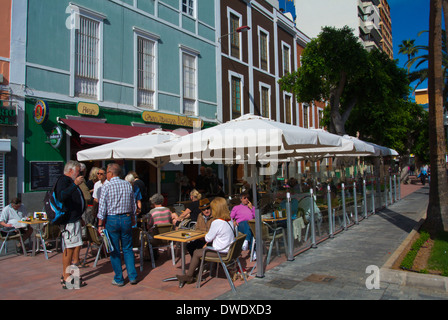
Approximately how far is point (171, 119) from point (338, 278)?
1079 centimetres

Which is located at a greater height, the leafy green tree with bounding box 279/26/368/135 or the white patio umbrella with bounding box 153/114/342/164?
the leafy green tree with bounding box 279/26/368/135

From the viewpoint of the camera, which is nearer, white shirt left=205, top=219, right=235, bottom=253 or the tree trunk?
white shirt left=205, top=219, right=235, bottom=253

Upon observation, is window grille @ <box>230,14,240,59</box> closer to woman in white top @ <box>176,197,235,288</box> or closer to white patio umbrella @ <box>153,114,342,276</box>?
white patio umbrella @ <box>153,114,342,276</box>

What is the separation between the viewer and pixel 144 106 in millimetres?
13945

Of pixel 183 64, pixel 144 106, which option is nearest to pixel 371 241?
pixel 144 106

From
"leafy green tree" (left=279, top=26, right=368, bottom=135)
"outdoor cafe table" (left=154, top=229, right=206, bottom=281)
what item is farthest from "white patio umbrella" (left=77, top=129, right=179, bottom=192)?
"leafy green tree" (left=279, top=26, right=368, bottom=135)

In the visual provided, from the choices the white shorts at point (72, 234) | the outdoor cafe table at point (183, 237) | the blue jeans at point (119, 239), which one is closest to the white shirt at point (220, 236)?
the outdoor cafe table at point (183, 237)

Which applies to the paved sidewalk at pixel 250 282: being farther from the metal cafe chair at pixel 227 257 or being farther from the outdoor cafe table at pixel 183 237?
the outdoor cafe table at pixel 183 237

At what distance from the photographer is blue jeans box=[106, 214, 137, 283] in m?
5.14

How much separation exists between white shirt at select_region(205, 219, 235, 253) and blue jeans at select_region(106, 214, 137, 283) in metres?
1.18

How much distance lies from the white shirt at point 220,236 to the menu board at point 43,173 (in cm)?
688

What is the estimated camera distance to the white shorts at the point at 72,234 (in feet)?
17.0

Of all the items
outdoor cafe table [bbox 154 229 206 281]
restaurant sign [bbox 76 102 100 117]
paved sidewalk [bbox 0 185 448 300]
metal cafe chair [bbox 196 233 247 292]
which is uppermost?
restaurant sign [bbox 76 102 100 117]

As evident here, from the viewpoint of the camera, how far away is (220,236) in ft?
17.0
